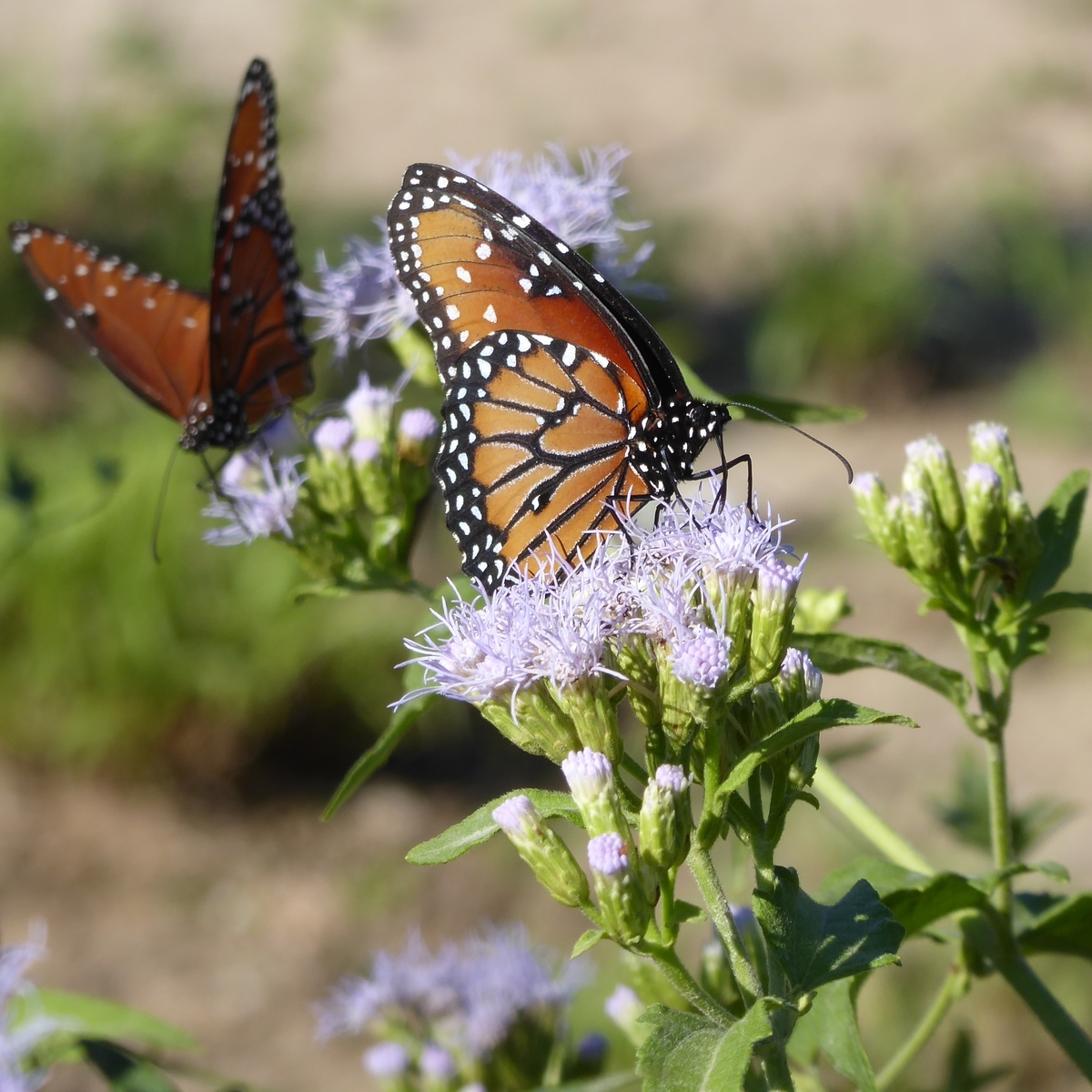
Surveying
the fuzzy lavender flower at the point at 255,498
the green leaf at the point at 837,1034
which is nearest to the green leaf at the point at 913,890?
the green leaf at the point at 837,1034

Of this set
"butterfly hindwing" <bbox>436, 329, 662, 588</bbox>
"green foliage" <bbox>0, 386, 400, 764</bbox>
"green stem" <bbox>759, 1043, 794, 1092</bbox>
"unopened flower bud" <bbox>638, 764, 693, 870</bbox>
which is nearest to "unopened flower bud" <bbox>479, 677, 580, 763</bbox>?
"unopened flower bud" <bbox>638, 764, 693, 870</bbox>

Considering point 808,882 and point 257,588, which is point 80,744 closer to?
point 257,588

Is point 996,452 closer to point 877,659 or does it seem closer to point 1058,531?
point 1058,531

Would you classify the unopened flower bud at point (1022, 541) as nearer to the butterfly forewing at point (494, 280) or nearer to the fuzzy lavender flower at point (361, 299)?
the butterfly forewing at point (494, 280)

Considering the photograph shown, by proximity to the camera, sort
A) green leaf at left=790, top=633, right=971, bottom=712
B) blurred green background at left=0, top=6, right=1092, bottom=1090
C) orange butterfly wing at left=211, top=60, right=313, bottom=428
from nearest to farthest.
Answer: green leaf at left=790, top=633, right=971, bottom=712
orange butterfly wing at left=211, top=60, right=313, bottom=428
blurred green background at left=0, top=6, right=1092, bottom=1090

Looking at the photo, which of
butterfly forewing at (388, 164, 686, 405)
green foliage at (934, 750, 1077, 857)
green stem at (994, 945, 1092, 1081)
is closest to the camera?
green stem at (994, 945, 1092, 1081)

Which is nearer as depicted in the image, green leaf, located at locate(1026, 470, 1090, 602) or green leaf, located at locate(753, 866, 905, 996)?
green leaf, located at locate(753, 866, 905, 996)

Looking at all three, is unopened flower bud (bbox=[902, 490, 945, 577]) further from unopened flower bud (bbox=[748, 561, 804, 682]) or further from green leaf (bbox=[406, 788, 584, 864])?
green leaf (bbox=[406, 788, 584, 864])
